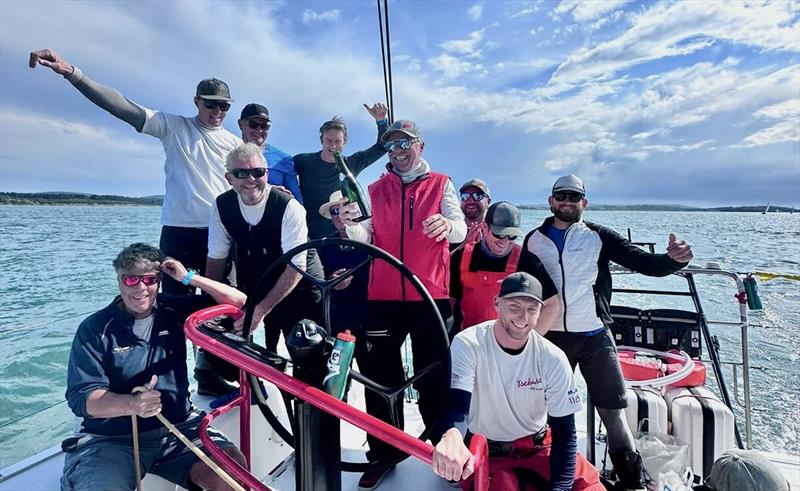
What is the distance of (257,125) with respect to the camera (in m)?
2.58

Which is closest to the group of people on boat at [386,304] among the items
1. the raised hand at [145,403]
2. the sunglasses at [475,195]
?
the raised hand at [145,403]

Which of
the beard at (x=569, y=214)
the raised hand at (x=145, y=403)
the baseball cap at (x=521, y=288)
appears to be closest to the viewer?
the raised hand at (x=145, y=403)

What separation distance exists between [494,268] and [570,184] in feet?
1.91

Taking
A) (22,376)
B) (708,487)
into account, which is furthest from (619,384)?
(22,376)

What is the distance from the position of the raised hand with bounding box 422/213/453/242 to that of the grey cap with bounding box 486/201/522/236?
0.25 meters

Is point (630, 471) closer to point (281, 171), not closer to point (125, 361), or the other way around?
point (125, 361)

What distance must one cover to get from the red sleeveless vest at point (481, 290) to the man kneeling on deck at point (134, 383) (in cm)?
97

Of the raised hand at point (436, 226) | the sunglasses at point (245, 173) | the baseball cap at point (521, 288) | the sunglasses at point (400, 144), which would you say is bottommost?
the baseball cap at point (521, 288)

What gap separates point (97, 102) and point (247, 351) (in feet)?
5.98

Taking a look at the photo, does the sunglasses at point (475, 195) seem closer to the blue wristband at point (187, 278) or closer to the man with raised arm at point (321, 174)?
the man with raised arm at point (321, 174)

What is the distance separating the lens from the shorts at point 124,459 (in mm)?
1499

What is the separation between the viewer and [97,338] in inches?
63.3

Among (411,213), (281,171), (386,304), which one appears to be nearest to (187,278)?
(386,304)

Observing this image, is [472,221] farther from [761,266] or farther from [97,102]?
[761,266]
